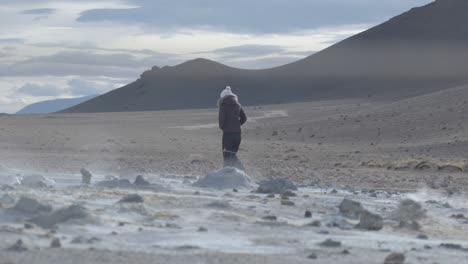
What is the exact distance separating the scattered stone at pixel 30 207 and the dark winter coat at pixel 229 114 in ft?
31.1

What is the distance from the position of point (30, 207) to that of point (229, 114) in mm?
9745

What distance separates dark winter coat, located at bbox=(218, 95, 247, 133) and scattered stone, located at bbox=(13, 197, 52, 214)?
31.1 ft

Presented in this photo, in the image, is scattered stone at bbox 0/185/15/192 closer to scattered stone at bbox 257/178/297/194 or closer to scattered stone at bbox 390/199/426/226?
scattered stone at bbox 257/178/297/194

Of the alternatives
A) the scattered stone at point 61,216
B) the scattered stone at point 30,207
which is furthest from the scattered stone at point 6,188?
the scattered stone at point 61,216

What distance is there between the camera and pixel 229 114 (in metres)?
22.9

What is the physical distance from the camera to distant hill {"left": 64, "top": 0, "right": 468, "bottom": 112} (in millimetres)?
109438

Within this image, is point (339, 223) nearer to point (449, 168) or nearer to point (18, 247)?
point (18, 247)

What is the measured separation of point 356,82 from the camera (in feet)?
373

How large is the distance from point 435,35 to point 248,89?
1981 cm

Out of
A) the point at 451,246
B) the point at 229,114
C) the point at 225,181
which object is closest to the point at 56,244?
the point at 451,246

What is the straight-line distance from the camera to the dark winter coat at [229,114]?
75.0ft

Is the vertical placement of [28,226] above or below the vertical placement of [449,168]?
above

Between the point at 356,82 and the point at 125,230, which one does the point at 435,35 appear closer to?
the point at 356,82

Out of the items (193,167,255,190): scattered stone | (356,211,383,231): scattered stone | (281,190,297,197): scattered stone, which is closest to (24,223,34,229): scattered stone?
(356,211,383,231): scattered stone
